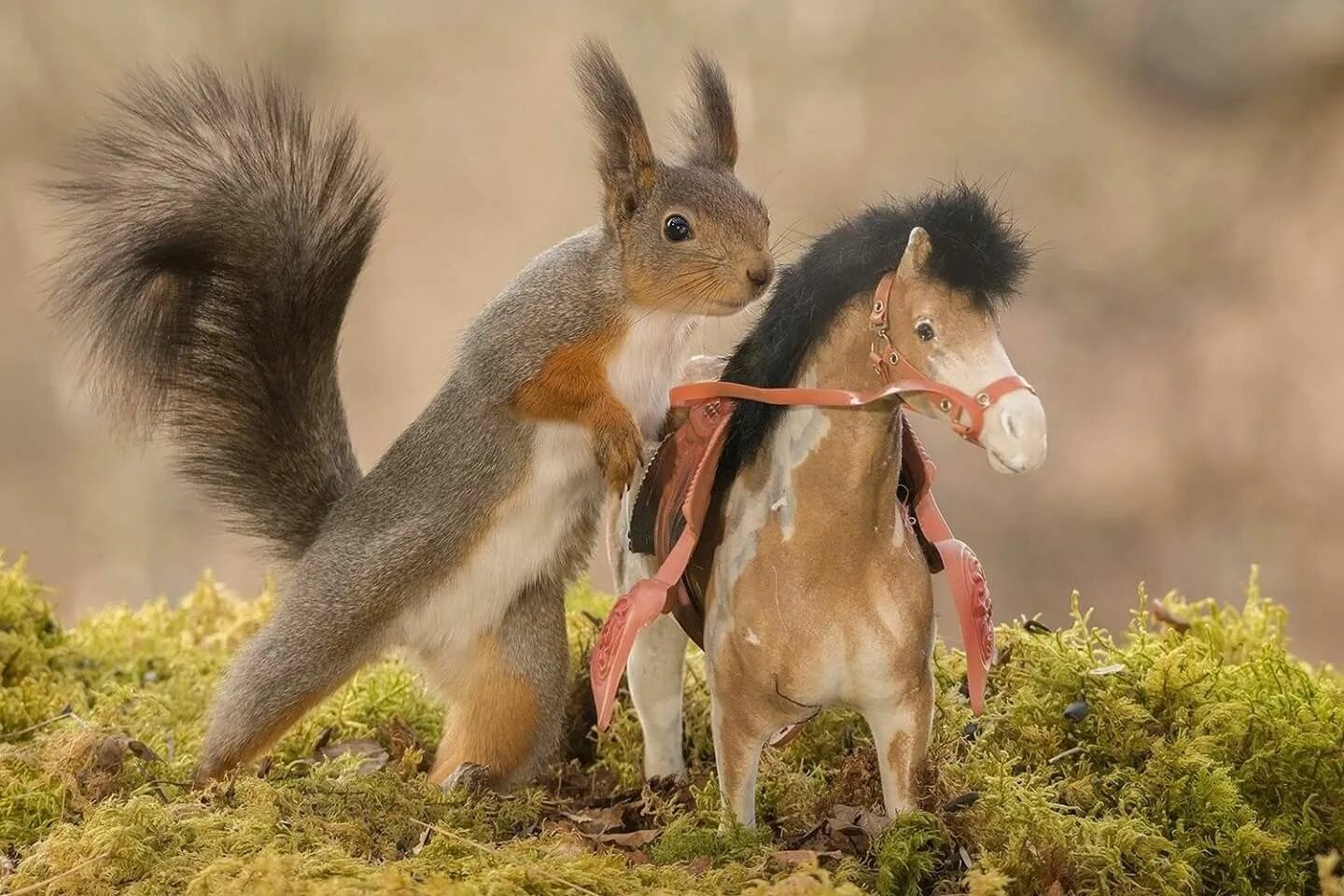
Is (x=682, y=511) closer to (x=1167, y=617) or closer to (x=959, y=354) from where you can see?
(x=959, y=354)

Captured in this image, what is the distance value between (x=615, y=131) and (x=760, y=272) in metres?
0.27

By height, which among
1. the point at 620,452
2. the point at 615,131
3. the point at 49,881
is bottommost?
the point at 49,881

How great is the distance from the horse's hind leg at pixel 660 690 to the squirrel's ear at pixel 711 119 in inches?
25.1

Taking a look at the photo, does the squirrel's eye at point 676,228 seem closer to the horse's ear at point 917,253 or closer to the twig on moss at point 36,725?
the horse's ear at point 917,253

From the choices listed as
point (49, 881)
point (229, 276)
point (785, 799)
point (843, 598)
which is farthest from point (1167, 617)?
point (49, 881)

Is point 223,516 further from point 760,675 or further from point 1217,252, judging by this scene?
point 1217,252

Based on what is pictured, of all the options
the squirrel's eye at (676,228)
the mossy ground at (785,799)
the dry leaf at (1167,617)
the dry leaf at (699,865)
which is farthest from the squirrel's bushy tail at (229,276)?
the dry leaf at (1167,617)

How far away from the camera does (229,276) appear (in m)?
2.08

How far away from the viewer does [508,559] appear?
1973 millimetres

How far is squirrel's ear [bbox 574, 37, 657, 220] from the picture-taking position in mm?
1810

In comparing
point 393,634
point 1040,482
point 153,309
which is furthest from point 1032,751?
point 1040,482

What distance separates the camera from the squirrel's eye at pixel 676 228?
1820 millimetres

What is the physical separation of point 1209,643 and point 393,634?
1278 millimetres

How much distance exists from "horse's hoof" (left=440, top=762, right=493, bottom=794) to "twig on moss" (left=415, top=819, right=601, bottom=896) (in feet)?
0.60
